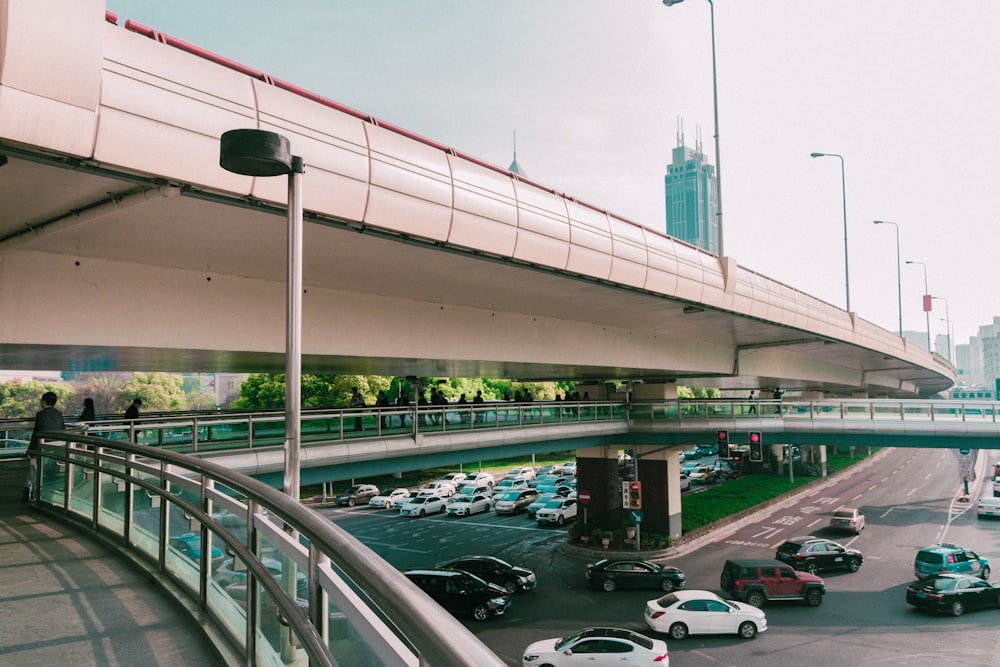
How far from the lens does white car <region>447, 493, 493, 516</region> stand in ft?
142

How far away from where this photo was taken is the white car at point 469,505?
142 feet

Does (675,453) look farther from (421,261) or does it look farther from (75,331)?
(75,331)

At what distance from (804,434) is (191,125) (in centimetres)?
2813

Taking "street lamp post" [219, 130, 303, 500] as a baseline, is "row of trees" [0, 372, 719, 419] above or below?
below

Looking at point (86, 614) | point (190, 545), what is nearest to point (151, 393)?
point (190, 545)

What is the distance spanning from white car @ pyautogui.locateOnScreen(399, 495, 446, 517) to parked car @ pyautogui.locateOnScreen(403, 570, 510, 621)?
851 inches

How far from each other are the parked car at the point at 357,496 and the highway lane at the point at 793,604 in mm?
3004

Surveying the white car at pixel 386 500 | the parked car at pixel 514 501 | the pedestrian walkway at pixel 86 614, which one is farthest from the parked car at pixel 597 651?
the white car at pixel 386 500

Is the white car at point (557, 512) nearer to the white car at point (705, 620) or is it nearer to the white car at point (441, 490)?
the white car at point (441, 490)

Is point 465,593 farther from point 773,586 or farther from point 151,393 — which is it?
point 151,393

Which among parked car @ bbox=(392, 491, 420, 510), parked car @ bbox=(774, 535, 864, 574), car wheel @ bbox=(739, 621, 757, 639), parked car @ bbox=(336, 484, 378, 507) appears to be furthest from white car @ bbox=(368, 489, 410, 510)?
car wheel @ bbox=(739, 621, 757, 639)

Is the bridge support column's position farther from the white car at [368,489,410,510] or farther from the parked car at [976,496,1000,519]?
the parked car at [976,496,1000,519]

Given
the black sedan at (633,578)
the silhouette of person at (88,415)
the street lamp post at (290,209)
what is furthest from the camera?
the black sedan at (633,578)

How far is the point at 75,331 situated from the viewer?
1019 centimetres
